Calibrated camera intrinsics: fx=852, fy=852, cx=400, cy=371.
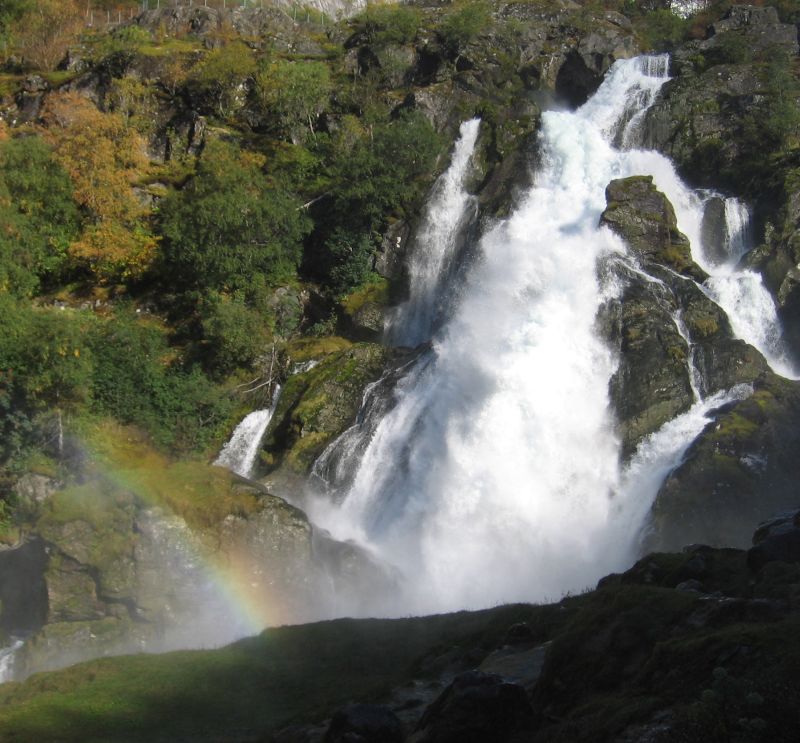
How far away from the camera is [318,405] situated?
34.3m

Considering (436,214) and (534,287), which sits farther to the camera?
(436,214)

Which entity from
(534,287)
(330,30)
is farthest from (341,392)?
(330,30)

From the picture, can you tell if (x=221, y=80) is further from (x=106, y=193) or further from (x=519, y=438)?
(x=519, y=438)

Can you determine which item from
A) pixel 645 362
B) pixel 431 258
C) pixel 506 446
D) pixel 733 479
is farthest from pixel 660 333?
pixel 431 258

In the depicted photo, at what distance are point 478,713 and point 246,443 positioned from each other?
2715cm

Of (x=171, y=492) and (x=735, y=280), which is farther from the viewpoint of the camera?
(x=735, y=280)

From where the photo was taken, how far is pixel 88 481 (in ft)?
87.4

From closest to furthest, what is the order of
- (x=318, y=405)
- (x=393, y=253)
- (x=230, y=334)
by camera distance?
(x=318, y=405)
(x=230, y=334)
(x=393, y=253)

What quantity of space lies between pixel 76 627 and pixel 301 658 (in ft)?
27.4

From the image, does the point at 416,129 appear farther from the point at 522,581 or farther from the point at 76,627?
the point at 76,627

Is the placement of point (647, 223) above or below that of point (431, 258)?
below

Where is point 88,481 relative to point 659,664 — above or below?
above

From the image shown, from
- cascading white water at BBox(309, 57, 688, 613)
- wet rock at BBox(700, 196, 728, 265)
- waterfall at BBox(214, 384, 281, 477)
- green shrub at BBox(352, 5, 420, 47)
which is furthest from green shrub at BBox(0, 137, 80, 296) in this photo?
wet rock at BBox(700, 196, 728, 265)

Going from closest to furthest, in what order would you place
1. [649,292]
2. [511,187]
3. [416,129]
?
1. [649,292]
2. [511,187]
3. [416,129]
